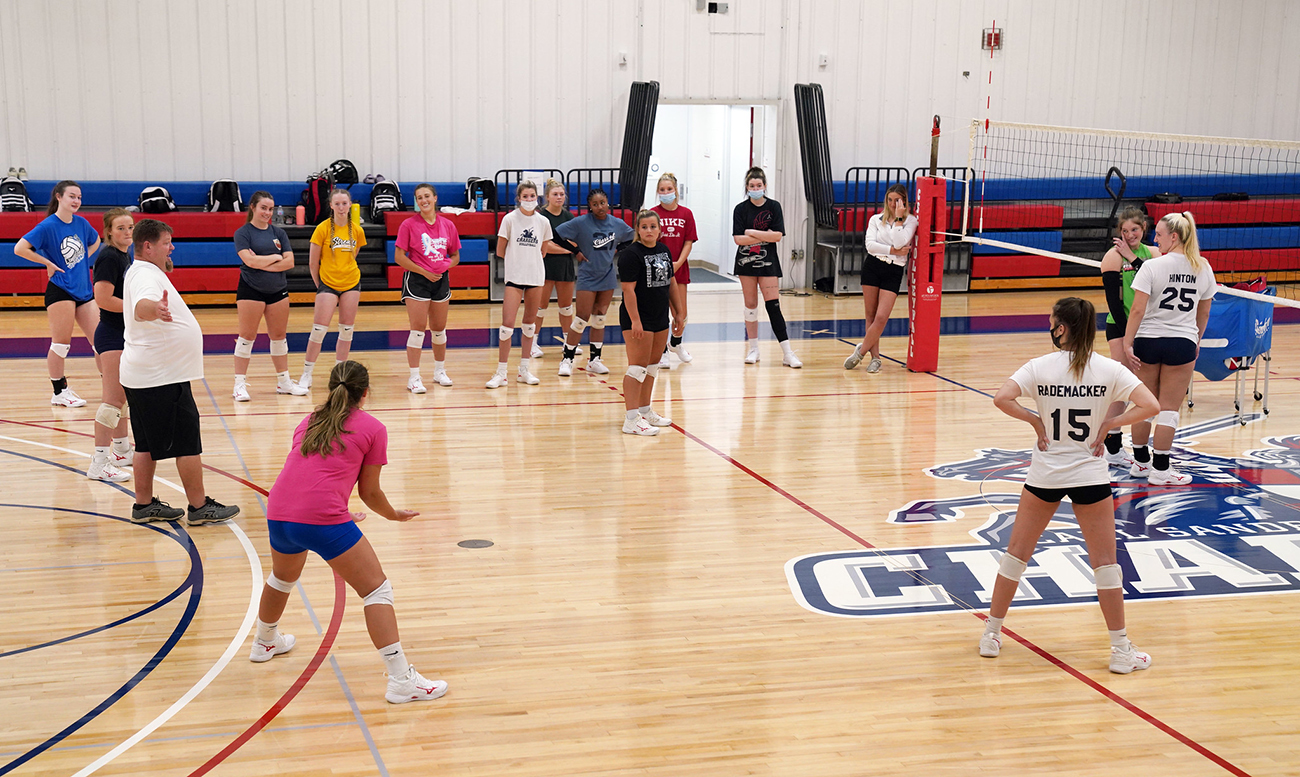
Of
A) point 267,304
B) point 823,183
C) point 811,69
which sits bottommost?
point 267,304

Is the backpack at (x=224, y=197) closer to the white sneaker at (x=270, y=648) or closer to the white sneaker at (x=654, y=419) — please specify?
the white sneaker at (x=654, y=419)

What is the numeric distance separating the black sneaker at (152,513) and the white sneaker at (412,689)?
99.5 inches

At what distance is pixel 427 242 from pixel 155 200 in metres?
6.31

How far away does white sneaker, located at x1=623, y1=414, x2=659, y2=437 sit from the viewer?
8.20 meters

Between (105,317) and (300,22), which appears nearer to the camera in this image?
(105,317)

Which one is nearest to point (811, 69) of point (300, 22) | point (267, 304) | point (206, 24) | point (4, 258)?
point (300, 22)

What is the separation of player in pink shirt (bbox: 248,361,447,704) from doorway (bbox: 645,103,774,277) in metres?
12.2

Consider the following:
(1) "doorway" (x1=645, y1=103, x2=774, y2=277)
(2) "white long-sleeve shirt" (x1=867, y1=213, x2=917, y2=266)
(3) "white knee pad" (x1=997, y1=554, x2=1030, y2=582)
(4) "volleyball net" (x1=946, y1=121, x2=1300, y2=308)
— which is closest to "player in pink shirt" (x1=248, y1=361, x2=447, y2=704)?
(3) "white knee pad" (x1=997, y1=554, x2=1030, y2=582)

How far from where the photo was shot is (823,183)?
15.7 m

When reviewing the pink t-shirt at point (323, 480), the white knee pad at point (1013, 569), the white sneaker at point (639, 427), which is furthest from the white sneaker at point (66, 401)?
the white knee pad at point (1013, 569)

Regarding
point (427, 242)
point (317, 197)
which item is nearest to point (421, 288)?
point (427, 242)

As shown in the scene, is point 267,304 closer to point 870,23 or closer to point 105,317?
point 105,317

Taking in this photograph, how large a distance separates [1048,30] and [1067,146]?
199cm

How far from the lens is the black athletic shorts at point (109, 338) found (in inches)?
259
